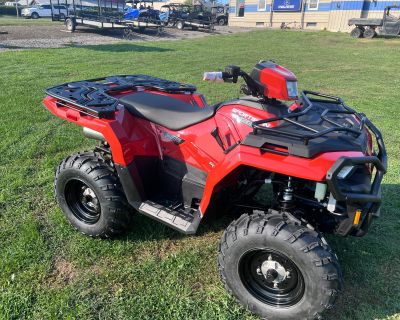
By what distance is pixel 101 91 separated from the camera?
10.7 feet

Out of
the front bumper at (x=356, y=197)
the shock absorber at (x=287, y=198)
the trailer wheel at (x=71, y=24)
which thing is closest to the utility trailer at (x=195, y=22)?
the trailer wheel at (x=71, y=24)

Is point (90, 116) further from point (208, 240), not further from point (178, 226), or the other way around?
point (208, 240)

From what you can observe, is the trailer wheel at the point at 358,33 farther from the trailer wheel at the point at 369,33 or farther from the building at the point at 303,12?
the building at the point at 303,12

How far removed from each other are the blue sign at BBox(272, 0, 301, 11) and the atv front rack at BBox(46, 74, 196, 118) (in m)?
31.8

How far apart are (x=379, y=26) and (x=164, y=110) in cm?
2353

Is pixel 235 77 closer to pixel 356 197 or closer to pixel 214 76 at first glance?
pixel 214 76

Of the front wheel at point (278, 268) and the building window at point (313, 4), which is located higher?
the building window at point (313, 4)

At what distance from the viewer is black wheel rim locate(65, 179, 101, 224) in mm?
3339

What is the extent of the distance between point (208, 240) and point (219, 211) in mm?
309

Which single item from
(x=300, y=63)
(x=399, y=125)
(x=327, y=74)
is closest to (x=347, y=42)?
(x=300, y=63)

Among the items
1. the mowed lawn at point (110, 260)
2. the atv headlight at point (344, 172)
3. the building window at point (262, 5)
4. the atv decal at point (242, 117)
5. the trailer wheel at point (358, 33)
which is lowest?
the mowed lawn at point (110, 260)

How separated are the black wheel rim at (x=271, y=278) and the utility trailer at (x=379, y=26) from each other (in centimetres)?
2312

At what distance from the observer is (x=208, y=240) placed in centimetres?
336

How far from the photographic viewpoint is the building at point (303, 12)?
27906 millimetres
